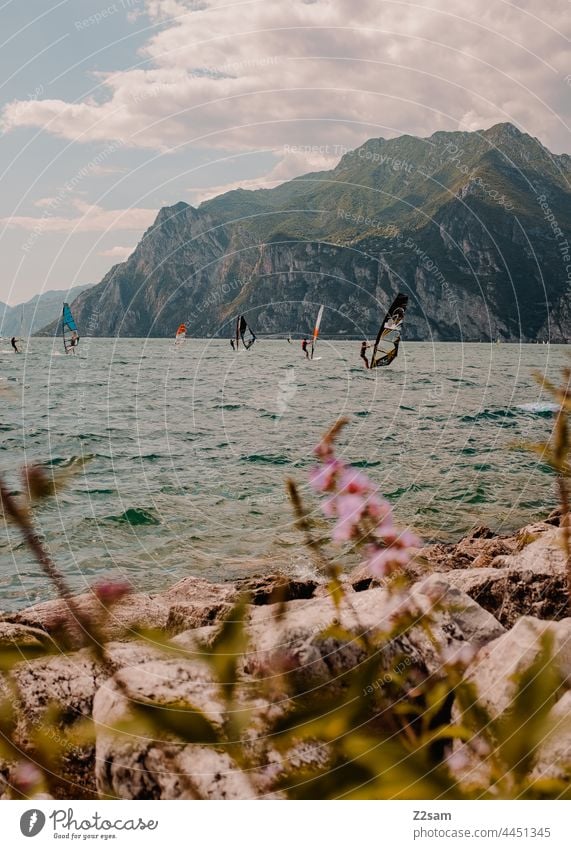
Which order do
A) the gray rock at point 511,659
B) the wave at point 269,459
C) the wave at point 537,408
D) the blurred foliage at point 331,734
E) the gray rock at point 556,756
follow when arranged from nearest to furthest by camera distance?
1. the blurred foliage at point 331,734
2. the gray rock at point 556,756
3. the gray rock at point 511,659
4. the wave at point 269,459
5. the wave at point 537,408

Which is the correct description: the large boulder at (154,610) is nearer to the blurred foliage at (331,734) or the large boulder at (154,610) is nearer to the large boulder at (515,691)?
the blurred foliage at (331,734)

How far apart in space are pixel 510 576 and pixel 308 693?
3.50 meters

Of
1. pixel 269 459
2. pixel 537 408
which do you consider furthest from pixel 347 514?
pixel 537 408

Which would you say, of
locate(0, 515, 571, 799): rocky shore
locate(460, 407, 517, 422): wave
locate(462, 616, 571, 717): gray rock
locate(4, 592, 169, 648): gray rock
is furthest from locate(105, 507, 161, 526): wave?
locate(460, 407, 517, 422): wave

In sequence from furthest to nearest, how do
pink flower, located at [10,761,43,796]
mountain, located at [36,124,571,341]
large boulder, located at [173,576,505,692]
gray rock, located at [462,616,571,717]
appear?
mountain, located at [36,124,571,341]
large boulder, located at [173,576,505,692]
gray rock, located at [462,616,571,717]
pink flower, located at [10,761,43,796]

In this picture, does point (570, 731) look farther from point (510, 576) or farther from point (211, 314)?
point (211, 314)

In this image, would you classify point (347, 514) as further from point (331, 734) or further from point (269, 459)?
point (269, 459)

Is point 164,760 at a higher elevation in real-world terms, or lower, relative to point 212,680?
lower

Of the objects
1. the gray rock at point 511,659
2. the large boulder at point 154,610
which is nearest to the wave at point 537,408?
the large boulder at point 154,610

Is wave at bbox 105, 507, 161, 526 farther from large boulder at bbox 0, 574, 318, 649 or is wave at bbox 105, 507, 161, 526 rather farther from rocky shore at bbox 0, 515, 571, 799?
rocky shore at bbox 0, 515, 571, 799

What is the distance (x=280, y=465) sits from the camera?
1972cm

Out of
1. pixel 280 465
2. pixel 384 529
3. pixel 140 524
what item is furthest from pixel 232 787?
pixel 280 465

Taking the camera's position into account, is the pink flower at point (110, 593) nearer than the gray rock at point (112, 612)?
Yes
